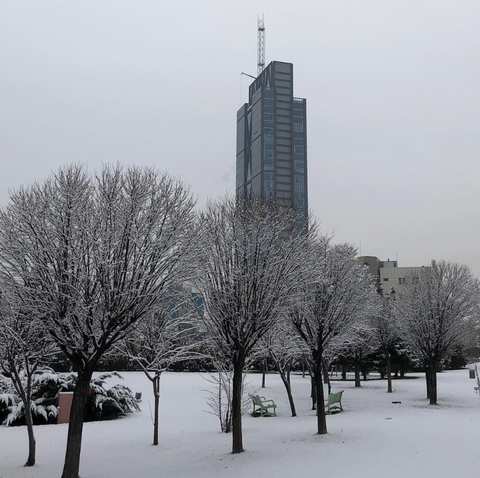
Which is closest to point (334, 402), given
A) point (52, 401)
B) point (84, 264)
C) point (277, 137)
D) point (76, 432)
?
point (52, 401)

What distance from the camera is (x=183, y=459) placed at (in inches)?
440

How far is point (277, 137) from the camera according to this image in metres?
184

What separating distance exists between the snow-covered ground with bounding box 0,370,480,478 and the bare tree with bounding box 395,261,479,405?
7.27 ft

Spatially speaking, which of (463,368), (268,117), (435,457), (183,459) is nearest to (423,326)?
(435,457)

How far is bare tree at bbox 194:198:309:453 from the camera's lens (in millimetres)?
11039

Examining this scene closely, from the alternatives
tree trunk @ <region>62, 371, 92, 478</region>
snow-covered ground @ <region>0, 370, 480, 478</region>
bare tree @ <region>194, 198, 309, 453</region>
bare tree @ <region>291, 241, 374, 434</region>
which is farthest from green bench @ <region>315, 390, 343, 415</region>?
tree trunk @ <region>62, 371, 92, 478</region>

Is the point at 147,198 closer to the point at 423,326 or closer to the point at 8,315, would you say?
the point at 8,315

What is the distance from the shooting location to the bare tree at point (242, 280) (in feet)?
36.2

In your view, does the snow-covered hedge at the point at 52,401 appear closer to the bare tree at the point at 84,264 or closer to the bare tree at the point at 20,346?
the bare tree at the point at 20,346

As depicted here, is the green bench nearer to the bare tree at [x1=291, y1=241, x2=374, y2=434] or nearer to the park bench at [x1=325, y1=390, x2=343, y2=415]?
the park bench at [x1=325, y1=390, x2=343, y2=415]

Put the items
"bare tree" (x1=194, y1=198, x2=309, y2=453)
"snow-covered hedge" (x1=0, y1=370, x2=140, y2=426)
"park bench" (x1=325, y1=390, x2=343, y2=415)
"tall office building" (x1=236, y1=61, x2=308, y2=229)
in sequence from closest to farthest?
1. "bare tree" (x1=194, y1=198, x2=309, y2=453)
2. "snow-covered hedge" (x1=0, y1=370, x2=140, y2=426)
3. "park bench" (x1=325, y1=390, x2=343, y2=415)
4. "tall office building" (x1=236, y1=61, x2=308, y2=229)

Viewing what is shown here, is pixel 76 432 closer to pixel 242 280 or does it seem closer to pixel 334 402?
pixel 242 280

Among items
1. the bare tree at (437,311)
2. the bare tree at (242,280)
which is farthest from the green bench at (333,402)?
the bare tree at (242,280)

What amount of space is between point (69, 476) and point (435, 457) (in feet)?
22.3
